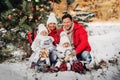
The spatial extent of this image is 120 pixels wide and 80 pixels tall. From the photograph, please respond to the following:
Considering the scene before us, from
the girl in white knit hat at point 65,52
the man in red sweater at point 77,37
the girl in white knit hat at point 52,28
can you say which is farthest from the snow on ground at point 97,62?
the girl in white knit hat at point 52,28

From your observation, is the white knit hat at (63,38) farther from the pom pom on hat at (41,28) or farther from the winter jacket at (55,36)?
the pom pom on hat at (41,28)

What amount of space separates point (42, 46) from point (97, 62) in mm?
1008

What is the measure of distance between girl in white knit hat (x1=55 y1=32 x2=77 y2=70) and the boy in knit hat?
17 centimetres

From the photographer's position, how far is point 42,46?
5980 mm

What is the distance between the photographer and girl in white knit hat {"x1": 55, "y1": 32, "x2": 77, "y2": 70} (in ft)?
19.3

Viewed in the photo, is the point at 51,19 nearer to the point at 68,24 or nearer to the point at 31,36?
the point at 68,24

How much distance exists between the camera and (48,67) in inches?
237

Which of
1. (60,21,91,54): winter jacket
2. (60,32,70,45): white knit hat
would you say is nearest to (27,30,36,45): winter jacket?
(60,32,70,45): white knit hat

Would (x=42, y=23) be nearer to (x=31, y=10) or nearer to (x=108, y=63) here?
(x=31, y=10)

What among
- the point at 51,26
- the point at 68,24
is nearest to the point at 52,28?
the point at 51,26

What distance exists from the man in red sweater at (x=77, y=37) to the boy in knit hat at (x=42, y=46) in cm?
29

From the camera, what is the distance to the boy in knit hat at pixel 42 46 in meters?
5.97

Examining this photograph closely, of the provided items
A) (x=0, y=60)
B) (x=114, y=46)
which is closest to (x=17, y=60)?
(x=0, y=60)

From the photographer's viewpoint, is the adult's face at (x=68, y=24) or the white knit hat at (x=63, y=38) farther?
the adult's face at (x=68, y=24)
